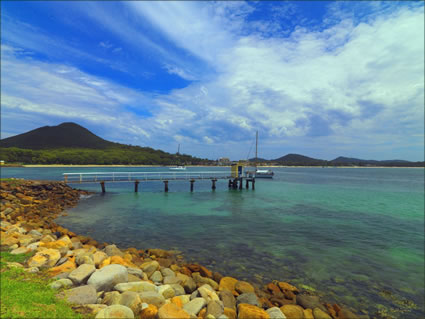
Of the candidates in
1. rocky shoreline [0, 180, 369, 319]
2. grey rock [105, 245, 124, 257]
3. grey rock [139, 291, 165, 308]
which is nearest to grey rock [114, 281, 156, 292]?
rocky shoreline [0, 180, 369, 319]

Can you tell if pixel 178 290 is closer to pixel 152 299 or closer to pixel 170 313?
pixel 152 299

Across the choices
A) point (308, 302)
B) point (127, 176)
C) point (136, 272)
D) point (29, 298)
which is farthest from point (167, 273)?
point (127, 176)

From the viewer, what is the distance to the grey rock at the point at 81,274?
7257mm

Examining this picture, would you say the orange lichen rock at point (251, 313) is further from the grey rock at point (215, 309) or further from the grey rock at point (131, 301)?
the grey rock at point (131, 301)

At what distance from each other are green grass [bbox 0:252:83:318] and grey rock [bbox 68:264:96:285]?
66cm

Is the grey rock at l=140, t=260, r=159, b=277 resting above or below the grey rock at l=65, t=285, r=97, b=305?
below

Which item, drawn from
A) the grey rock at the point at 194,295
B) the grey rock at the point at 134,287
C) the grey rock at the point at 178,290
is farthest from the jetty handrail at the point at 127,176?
the grey rock at the point at 194,295

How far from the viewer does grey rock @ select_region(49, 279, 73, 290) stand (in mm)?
6734

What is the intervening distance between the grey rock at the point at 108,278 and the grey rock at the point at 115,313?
70.7 inches

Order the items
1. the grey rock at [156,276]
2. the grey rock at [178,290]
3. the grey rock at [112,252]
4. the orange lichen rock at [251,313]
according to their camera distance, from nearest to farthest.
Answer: the orange lichen rock at [251,313] → the grey rock at [178,290] → the grey rock at [156,276] → the grey rock at [112,252]

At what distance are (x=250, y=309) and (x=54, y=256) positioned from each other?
778 centimetres

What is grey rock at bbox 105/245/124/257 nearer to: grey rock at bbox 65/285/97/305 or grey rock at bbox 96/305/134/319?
grey rock at bbox 65/285/97/305

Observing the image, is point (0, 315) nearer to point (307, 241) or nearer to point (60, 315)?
point (60, 315)

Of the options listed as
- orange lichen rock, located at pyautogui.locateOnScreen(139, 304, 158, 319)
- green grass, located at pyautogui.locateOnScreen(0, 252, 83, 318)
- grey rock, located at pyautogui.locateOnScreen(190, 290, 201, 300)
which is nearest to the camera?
green grass, located at pyautogui.locateOnScreen(0, 252, 83, 318)
